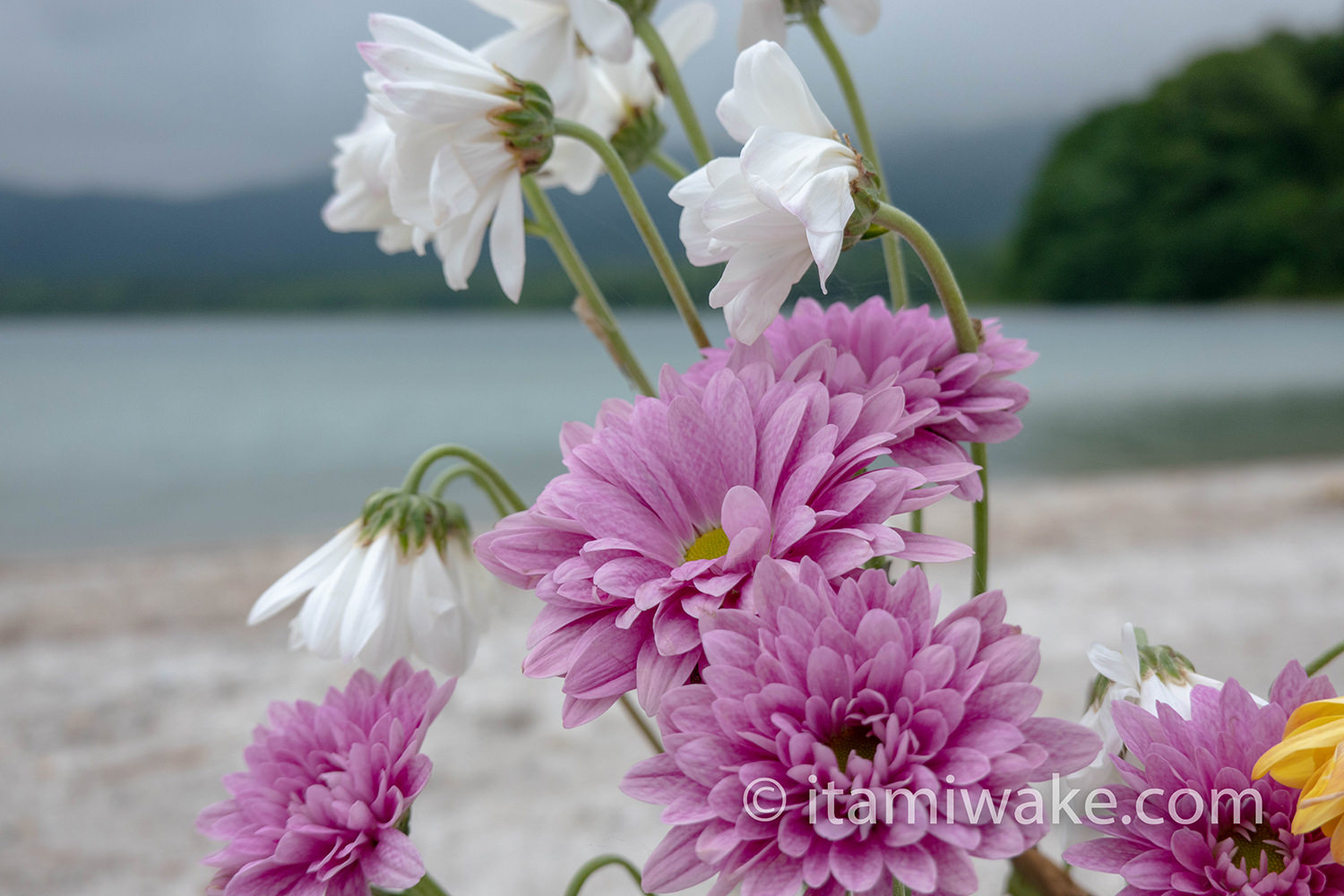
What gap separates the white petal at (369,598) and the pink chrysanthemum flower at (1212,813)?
0.16 m

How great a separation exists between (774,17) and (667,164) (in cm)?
7

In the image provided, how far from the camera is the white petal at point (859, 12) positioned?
0.80 ft

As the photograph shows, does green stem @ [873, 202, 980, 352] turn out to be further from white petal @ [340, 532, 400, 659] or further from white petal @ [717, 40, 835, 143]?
white petal @ [340, 532, 400, 659]

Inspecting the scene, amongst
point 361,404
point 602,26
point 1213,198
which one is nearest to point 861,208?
point 602,26

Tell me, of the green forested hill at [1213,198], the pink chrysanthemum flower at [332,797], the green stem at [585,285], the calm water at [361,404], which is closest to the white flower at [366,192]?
the green stem at [585,285]

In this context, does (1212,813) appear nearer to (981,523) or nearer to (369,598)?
(981,523)

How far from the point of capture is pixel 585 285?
26cm

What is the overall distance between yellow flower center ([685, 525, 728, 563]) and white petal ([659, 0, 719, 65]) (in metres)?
0.20

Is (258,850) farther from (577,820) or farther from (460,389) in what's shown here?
(460,389)

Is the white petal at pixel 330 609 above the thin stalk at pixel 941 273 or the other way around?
the other way around

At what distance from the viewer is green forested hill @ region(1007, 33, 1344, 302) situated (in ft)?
21.1

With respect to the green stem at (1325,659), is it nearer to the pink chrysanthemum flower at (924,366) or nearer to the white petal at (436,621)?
the pink chrysanthemum flower at (924,366)

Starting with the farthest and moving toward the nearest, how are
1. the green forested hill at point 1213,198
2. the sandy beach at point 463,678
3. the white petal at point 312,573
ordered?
the green forested hill at point 1213,198, the sandy beach at point 463,678, the white petal at point 312,573

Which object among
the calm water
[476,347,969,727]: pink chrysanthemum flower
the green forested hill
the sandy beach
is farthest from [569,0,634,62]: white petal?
the green forested hill
